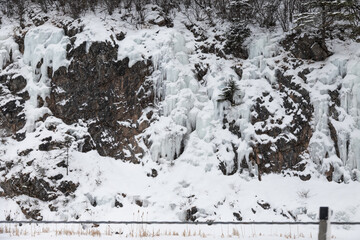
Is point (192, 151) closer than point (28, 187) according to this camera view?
No

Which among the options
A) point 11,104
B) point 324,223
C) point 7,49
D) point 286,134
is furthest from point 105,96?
point 324,223

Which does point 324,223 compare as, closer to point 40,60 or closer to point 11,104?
point 11,104

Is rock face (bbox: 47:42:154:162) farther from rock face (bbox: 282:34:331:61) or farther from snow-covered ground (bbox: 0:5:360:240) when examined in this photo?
rock face (bbox: 282:34:331:61)

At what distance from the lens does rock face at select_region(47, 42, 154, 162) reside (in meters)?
13.6

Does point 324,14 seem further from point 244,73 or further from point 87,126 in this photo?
point 87,126

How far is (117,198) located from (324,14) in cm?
1177

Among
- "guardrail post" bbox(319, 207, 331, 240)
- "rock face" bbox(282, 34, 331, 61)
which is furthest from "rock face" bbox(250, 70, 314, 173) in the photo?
"guardrail post" bbox(319, 207, 331, 240)

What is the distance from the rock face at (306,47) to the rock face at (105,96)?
6.74 metres

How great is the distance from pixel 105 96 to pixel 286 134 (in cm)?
827

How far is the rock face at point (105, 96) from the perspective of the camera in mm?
13562

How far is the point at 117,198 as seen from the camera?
1166cm

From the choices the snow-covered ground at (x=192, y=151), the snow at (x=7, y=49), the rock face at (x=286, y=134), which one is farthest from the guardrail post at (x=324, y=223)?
the snow at (x=7, y=49)

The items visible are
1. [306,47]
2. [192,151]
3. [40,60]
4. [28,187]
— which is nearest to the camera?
[28,187]

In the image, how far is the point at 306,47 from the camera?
13.7 m
